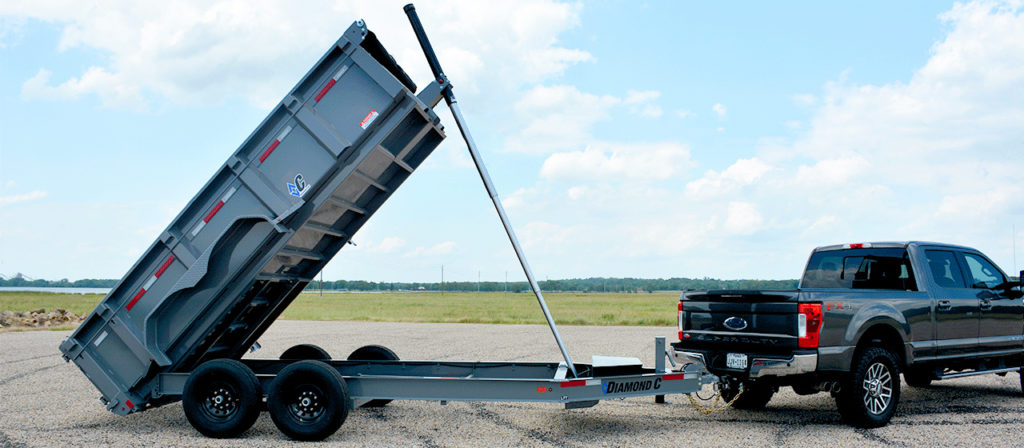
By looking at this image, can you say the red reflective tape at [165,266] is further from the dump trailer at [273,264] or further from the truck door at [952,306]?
the truck door at [952,306]

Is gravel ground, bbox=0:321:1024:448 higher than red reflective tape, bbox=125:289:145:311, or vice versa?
red reflective tape, bbox=125:289:145:311

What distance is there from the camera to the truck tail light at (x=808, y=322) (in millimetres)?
6992

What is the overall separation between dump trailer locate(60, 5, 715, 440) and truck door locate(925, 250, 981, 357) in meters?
3.24

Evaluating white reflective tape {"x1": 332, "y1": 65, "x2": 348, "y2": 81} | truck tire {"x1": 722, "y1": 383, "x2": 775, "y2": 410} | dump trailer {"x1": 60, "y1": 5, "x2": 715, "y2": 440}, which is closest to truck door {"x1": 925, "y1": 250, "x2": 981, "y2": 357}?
truck tire {"x1": 722, "y1": 383, "x2": 775, "y2": 410}

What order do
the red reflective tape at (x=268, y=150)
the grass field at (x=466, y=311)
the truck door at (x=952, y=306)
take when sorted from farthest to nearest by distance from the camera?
the grass field at (x=466, y=311) → the truck door at (x=952, y=306) → the red reflective tape at (x=268, y=150)

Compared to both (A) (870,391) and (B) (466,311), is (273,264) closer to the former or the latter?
(A) (870,391)

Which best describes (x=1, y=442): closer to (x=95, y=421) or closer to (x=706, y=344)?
(x=95, y=421)

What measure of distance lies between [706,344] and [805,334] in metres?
1.15

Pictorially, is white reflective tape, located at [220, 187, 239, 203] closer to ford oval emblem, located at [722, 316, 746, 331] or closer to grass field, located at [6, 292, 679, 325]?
ford oval emblem, located at [722, 316, 746, 331]

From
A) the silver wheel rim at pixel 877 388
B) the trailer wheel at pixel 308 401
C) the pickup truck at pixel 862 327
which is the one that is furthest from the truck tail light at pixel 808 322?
the trailer wheel at pixel 308 401

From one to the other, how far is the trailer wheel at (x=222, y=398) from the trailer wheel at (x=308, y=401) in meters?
0.22

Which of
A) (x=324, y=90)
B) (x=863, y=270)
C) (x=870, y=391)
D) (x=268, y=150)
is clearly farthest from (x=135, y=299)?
(x=863, y=270)

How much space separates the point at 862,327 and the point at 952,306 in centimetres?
197

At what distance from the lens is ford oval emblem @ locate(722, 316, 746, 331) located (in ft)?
24.6
